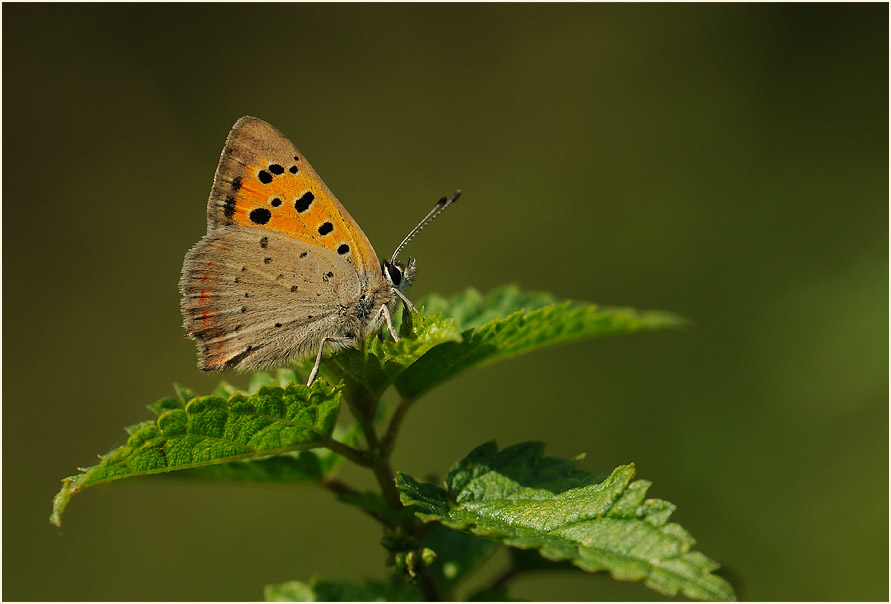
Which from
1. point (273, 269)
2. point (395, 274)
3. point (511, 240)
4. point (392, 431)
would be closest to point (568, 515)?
point (392, 431)

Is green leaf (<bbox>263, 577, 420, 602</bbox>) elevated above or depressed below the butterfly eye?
below

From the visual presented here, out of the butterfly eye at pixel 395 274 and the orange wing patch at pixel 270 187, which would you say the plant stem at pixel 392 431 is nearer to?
Result: the butterfly eye at pixel 395 274

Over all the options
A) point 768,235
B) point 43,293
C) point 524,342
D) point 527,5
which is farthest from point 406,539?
point 527,5

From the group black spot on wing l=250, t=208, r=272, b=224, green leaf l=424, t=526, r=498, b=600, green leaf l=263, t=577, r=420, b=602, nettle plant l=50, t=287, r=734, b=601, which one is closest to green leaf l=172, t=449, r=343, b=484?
nettle plant l=50, t=287, r=734, b=601

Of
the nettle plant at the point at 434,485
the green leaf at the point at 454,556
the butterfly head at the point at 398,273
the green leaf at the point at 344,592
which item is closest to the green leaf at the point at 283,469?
the nettle plant at the point at 434,485

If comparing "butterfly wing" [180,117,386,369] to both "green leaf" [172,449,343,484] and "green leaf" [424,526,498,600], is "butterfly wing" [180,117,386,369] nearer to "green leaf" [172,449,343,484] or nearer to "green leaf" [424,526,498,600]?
"green leaf" [172,449,343,484]

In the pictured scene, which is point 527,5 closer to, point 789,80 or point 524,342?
point 789,80

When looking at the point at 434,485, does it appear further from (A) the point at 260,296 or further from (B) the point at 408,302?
(A) the point at 260,296

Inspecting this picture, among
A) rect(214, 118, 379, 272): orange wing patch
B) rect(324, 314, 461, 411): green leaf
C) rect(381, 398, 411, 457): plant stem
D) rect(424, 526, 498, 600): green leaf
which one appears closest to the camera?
rect(324, 314, 461, 411): green leaf

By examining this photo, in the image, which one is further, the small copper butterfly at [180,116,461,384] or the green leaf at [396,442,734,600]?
the small copper butterfly at [180,116,461,384]
